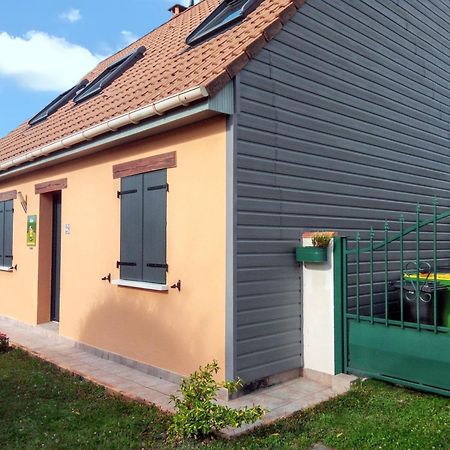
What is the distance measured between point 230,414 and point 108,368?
292cm

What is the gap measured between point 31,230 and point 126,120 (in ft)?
14.0

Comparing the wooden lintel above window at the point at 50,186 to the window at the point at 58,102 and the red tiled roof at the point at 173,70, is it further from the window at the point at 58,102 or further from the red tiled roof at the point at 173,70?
the window at the point at 58,102

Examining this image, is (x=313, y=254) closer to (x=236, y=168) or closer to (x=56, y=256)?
(x=236, y=168)

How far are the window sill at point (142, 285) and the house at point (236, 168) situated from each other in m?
0.03

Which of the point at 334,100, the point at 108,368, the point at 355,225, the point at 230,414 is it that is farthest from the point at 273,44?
the point at 108,368

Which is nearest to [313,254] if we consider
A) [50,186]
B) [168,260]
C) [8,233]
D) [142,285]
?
[168,260]

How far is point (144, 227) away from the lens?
6.26 metres

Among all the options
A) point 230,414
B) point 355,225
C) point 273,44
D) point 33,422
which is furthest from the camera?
point 355,225

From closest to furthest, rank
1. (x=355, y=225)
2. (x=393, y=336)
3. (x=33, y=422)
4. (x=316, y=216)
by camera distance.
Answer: (x=33, y=422), (x=393, y=336), (x=316, y=216), (x=355, y=225)

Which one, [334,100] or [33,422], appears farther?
[334,100]

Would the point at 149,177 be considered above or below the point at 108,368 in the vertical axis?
above

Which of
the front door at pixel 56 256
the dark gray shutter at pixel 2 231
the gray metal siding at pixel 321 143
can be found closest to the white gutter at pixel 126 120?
the gray metal siding at pixel 321 143

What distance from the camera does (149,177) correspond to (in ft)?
20.3

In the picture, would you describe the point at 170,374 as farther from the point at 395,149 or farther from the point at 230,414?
the point at 395,149
